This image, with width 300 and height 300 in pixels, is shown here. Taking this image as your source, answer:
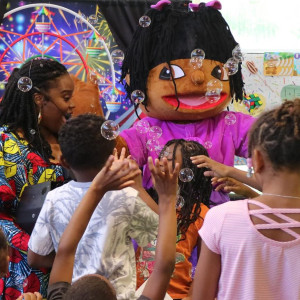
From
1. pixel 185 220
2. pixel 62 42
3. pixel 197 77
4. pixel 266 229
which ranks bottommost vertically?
pixel 185 220

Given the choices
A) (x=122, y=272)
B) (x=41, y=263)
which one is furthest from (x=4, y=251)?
(x=122, y=272)

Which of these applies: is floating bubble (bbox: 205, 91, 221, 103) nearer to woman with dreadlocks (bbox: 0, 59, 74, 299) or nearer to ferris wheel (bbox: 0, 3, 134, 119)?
woman with dreadlocks (bbox: 0, 59, 74, 299)

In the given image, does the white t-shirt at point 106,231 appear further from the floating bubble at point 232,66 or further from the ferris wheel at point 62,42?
the ferris wheel at point 62,42

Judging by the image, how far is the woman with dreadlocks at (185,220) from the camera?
197cm

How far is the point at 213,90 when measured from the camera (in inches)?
106

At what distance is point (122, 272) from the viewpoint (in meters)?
1.56

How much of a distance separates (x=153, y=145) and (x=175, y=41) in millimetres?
543

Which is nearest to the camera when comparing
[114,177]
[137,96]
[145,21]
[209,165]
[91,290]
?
[91,290]

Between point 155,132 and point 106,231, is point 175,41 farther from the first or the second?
point 106,231

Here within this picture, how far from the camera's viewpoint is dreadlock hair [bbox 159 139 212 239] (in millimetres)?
2048

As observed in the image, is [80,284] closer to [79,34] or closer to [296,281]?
[296,281]

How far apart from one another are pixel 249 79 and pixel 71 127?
2.90 metres

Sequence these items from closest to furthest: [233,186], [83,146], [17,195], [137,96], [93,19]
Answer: [83,146] → [17,195] → [233,186] → [137,96] → [93,19]

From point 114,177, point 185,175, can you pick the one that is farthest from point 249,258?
point 185,175
